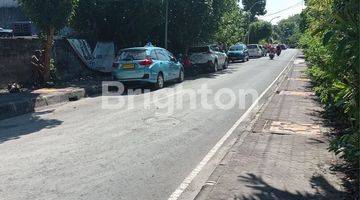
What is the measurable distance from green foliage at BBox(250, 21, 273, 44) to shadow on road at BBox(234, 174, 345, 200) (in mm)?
92155

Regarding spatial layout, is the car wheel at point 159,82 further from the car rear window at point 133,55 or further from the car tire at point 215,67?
the car tire at point 215,67

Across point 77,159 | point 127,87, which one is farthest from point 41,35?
point 77,159

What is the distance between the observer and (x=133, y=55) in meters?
18.4

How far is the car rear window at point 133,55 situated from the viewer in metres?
18.3

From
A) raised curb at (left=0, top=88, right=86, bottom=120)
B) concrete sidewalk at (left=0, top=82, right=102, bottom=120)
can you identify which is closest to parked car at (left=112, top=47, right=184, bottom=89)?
concrete sidewalk at (left=0, top=82, right=102, bottom=120)

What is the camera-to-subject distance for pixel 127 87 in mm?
19047

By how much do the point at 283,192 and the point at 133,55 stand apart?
1320 centimetres

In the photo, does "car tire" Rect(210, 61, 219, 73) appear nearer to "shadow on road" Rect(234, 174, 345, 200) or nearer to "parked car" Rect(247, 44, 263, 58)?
"shadow on road" Rect(234, 174, 345, 200)

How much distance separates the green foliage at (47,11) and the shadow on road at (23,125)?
501 centimetres

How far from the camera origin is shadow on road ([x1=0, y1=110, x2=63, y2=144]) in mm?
9554

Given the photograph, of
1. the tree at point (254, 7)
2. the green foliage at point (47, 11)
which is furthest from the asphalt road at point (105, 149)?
the tree at point (254, 7)

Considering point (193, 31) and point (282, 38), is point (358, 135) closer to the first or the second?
point (193, 31)

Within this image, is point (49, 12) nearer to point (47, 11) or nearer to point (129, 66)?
point (47, 11)

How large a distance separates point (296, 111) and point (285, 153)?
5108 mm
